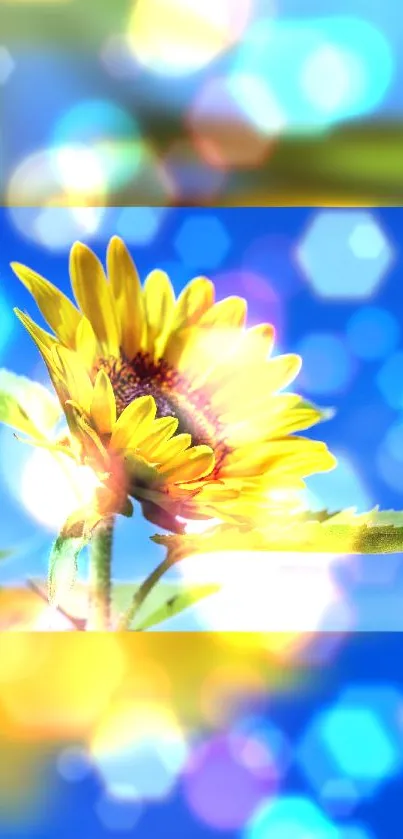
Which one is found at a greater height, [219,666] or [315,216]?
[315,216]

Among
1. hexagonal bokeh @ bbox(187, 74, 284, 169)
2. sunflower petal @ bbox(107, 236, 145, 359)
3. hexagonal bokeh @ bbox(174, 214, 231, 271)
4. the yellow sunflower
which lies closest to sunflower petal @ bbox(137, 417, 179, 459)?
the yellow sunflower

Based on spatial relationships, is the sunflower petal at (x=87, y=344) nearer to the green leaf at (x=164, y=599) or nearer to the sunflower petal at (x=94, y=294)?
the sunflower petal at (x=94, y=294)

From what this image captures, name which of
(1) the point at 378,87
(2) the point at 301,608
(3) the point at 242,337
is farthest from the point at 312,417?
(1) the point at 378,87

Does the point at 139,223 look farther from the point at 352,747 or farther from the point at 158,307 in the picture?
the point at 352,747

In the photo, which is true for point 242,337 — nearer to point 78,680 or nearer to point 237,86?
point 237,86

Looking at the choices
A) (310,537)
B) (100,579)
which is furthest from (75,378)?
(310,537)

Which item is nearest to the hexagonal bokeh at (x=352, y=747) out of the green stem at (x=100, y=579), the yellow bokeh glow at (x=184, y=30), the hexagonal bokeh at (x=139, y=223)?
the green stem at (x=100, y=579)
